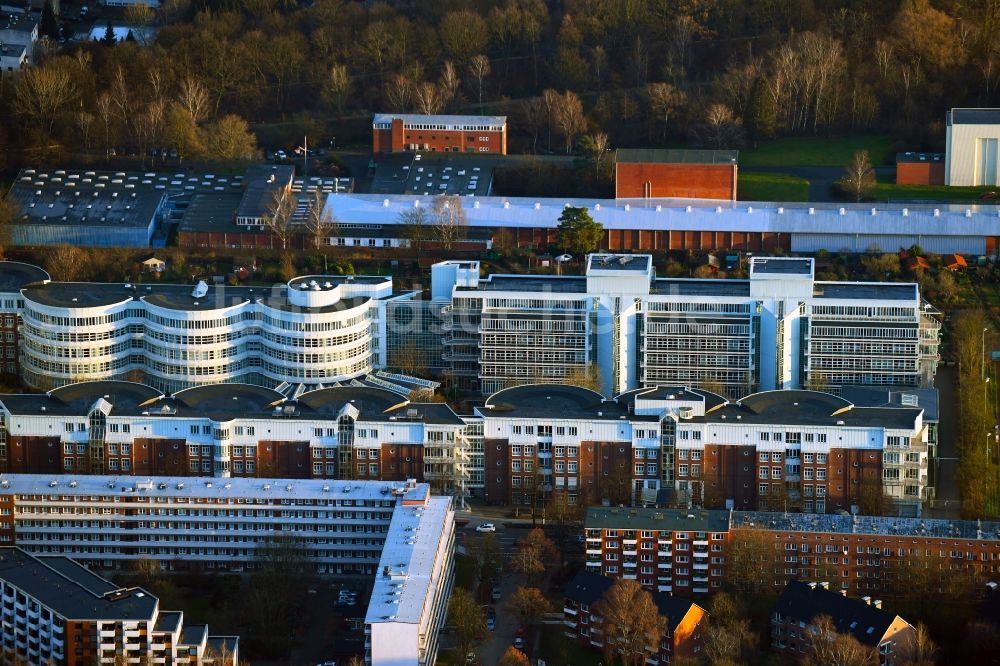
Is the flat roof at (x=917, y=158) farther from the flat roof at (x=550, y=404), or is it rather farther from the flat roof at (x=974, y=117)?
the flat roof at (x=550, y=404)

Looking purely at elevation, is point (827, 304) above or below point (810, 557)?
above

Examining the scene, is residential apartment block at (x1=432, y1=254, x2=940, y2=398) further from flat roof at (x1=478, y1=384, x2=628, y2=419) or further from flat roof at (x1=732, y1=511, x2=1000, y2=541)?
flat roof at (x1=732, y1=511, x2=1000, y2=541)

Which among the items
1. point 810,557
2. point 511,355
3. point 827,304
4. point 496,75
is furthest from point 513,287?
point 496,75

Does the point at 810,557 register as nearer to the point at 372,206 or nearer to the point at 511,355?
the point at 511,355

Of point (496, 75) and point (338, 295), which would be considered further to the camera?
point (496, 75)

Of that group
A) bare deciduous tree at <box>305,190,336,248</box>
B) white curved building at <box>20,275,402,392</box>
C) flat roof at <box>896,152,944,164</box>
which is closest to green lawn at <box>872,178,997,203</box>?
flat roof at <box>896,152,944,164</box>

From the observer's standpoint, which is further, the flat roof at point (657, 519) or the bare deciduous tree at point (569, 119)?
the bare deciduous tree at point (569, 119)

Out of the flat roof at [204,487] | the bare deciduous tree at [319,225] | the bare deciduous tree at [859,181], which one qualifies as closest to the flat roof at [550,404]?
the flat roof at [204,487]
